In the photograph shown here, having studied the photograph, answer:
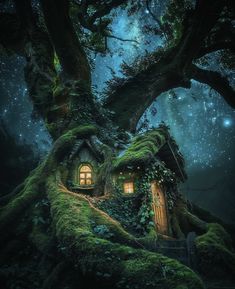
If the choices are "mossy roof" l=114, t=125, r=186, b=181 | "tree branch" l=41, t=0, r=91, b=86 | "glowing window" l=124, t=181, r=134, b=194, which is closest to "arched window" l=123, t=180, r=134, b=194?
"glowing window" l=124, t=181, r=134, b=194

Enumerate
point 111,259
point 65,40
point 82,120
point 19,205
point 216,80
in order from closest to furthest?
point 111,259 < point 19,205 < point 82,120 < point 65,40 < point 216,80

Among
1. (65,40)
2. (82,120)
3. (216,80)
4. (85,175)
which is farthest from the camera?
(216,80)

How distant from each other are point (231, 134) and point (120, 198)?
41.7m

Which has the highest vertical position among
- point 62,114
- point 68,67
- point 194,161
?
point 194,161

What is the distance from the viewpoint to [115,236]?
18.0ft

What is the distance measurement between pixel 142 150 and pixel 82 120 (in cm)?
314

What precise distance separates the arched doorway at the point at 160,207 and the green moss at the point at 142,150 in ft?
7.49

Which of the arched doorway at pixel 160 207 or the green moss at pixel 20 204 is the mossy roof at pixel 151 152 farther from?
the green moss at pixel 20 204

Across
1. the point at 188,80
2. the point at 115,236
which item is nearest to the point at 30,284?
the point at 115,236

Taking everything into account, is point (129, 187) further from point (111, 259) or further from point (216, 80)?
point (216, 80)

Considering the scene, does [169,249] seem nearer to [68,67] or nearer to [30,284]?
[30,284]

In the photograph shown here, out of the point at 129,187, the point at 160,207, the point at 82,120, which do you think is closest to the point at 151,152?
the point at 129,187

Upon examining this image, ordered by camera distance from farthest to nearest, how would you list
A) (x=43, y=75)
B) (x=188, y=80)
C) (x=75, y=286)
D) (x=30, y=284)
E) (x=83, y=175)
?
(x=188, y=80), (x=43, y=75), (x=83, y=175), (x=30, y=284), (x=75, y=286)

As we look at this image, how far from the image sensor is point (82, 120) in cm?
1038
